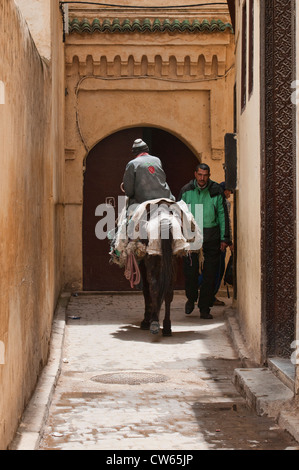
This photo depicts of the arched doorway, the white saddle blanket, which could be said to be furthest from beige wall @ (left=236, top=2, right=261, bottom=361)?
the arched doorway

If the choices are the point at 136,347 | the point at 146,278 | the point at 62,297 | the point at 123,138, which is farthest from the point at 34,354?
the point at 123,138

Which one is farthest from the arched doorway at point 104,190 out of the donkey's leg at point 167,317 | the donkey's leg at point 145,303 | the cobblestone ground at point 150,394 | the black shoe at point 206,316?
the donkey's leg at point 167,317

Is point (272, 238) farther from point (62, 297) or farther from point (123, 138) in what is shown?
point (123, 138)

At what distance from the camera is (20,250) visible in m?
5.45

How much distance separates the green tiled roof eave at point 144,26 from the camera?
50.6 feet

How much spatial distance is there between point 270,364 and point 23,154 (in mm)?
3001

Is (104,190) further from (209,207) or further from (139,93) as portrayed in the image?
(209,207)

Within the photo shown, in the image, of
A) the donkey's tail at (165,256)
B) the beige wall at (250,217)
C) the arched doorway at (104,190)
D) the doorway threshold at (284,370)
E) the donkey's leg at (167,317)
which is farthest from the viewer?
the arched doorway at (104,190)

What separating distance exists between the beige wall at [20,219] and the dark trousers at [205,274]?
4.13m

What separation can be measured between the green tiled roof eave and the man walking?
4756 mm

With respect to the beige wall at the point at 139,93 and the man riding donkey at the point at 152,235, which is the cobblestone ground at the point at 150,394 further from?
the beige wall at the point at 139,93

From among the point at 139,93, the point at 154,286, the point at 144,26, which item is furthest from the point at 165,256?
the point at 144,26

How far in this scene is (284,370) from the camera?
671 cm

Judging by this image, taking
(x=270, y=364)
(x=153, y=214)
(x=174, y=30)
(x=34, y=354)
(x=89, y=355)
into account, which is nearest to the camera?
(x=34, y=354)
